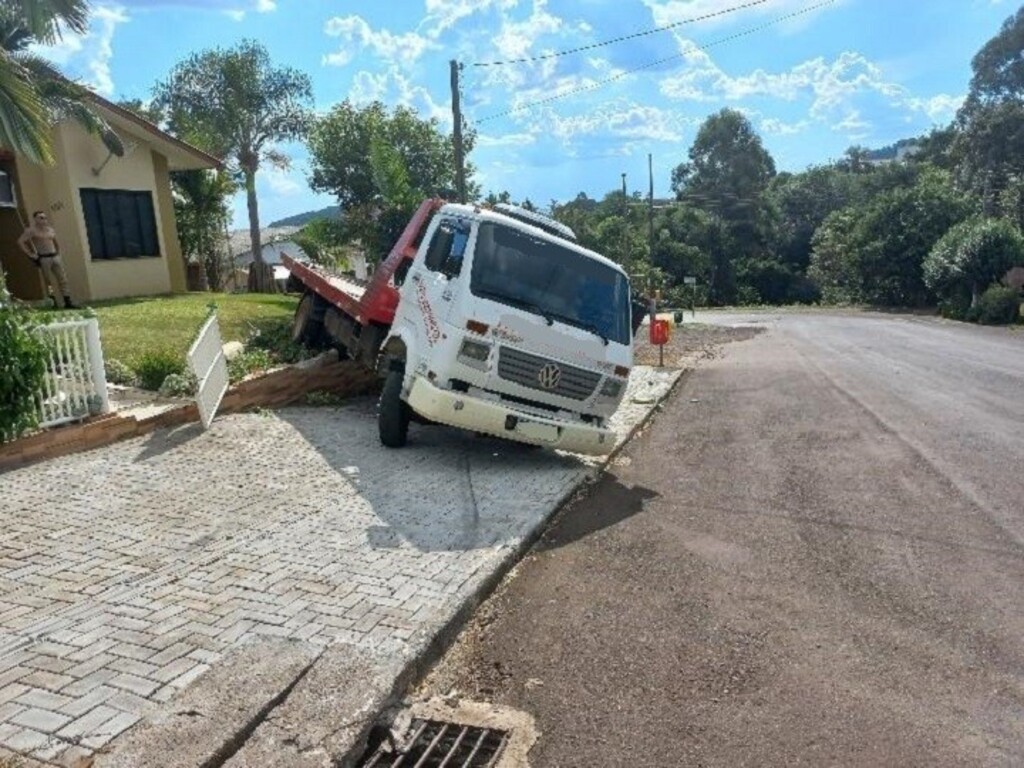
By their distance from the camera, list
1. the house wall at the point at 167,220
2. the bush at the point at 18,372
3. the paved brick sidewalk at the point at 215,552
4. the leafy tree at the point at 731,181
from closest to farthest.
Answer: the paved brick sidewalk at the point at 215,552 → the bush at the point at 18,372 → the house wall at the point at 167,220 → the leafy tree at the point at 731,181

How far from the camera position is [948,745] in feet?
11.0

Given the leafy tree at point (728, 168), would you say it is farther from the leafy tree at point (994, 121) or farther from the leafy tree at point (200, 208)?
the leafy tree at point (200, 208)

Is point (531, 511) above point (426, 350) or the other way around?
the other way around

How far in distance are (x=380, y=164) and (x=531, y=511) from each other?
1566cm

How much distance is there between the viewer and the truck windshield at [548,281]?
773cm

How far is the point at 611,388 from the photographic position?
8.13 meters

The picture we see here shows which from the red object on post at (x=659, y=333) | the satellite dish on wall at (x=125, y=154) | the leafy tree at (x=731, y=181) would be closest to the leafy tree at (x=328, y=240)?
the satellite dish on wall at (x=125, y=154)

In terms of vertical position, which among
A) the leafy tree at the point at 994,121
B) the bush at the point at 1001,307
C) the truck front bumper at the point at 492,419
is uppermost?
the leafy tree at the point at 994,121

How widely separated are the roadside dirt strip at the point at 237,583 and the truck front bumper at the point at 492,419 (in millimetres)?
387

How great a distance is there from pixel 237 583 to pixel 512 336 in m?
3.58

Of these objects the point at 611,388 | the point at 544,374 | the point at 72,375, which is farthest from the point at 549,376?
the point at 72,375

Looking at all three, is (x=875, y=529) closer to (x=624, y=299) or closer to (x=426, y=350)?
(x=624, y=299)

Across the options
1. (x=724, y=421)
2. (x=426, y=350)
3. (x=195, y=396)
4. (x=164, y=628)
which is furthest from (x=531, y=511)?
(x=724, y=421)

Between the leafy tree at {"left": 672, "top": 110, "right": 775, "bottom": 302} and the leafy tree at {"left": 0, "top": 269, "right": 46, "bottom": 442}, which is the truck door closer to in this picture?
the leafy tree at {"left": 0, "top": 269, "right": 46, "bottom": 442}
